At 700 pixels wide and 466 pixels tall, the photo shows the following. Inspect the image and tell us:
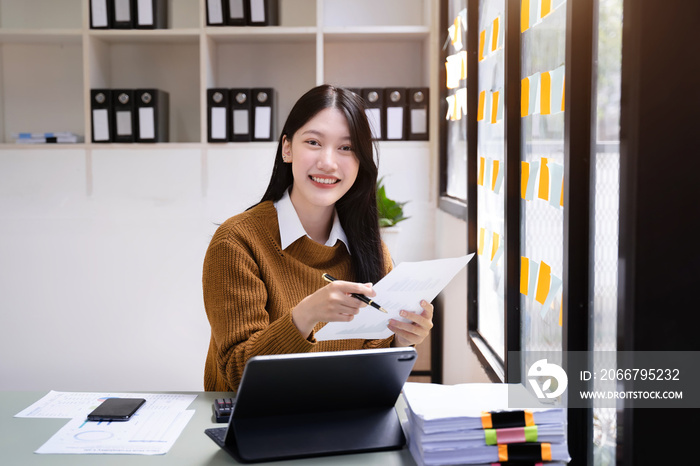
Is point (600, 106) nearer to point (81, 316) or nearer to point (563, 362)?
point (563, 362)

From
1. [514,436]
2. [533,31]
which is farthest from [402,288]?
[533,31]

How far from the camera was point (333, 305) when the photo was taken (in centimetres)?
136

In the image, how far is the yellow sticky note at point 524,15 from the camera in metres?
1.95

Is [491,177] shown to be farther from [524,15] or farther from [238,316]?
[238,316]

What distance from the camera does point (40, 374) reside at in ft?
12.4

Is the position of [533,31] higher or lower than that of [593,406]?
higher

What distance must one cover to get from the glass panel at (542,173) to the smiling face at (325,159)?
48 centimetres

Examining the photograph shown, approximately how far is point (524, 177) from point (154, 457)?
124 cm

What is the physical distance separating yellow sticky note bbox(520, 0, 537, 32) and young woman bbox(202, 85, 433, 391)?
0.55 m

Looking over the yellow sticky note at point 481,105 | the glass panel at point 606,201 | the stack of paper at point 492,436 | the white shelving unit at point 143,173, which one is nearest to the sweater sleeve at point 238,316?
the stack of paper at point 492,436

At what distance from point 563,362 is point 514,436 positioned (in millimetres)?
465

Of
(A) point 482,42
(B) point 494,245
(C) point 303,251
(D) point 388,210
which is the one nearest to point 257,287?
(C) point 303,251

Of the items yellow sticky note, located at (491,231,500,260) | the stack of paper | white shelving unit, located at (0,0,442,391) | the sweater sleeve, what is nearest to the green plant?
white shelving unit, located at (0,0,442,391)

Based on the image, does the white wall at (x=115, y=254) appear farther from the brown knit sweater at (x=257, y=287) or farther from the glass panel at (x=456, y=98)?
the brown knit sweater at (x=257, y=287)
